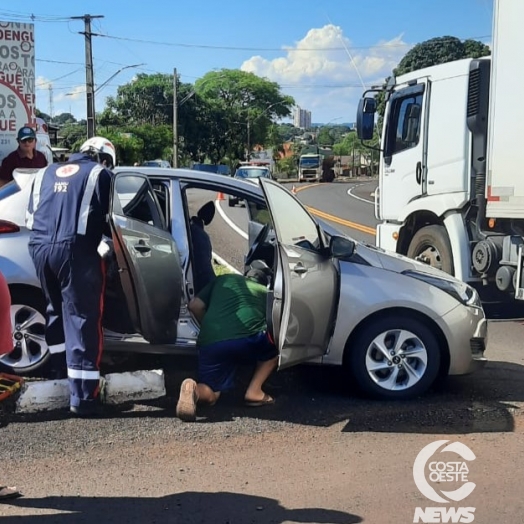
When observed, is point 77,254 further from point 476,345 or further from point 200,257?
point 476,345

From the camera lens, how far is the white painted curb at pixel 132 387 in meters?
5.30

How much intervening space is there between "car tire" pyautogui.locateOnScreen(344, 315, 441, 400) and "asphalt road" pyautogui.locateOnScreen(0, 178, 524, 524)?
0.12 meters

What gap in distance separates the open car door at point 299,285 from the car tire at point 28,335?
1.87 meters

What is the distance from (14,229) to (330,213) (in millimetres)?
20485

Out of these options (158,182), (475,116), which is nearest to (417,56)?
(475,116)

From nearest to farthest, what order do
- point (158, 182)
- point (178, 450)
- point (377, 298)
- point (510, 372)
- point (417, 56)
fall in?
point (178, 450) → point (377, 298) → point (158, 182) → point (510, 372) → point (417, 56)

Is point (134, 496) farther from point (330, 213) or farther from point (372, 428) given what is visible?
point (330, 213)

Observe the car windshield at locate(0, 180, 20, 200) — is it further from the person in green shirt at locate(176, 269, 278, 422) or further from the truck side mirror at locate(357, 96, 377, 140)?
the truck side mirror at locate(357, 96, 377, 140)

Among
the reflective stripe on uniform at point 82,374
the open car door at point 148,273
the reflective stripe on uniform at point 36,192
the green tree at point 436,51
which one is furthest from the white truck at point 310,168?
the reflective stripe on uniform at point 82,374

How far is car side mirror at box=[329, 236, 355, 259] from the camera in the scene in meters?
5.38

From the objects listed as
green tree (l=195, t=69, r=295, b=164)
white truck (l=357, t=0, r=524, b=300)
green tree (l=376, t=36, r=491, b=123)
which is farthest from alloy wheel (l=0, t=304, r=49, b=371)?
green tree (l=195, t=69, r=295, b=164)

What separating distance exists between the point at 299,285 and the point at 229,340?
0.67 metres

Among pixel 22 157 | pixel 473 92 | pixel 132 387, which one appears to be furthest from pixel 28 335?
Result: pixel 473 92

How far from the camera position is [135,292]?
5277 mm
